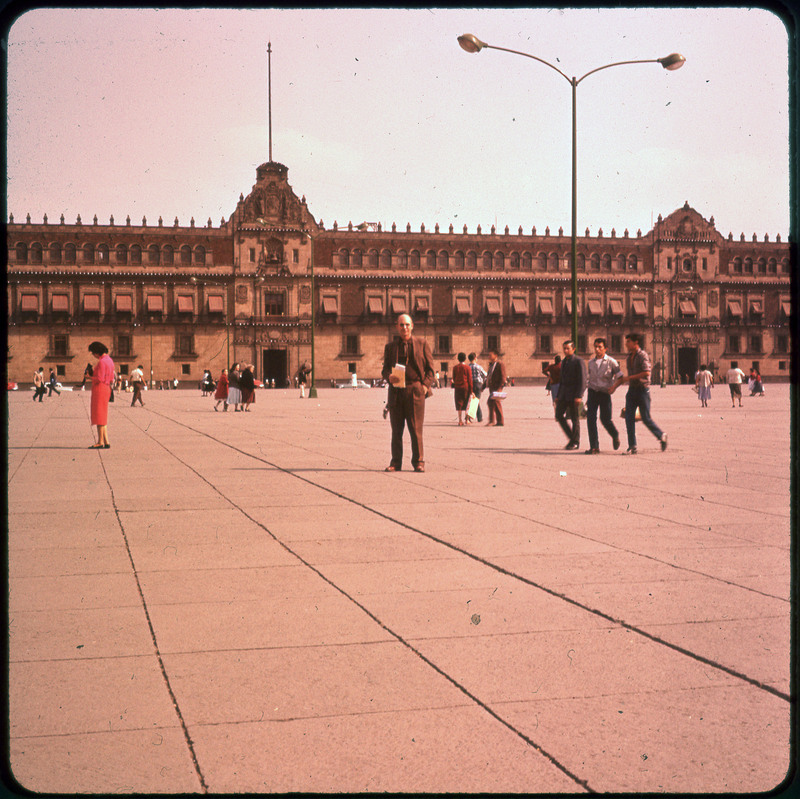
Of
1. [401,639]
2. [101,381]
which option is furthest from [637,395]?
[401,639]

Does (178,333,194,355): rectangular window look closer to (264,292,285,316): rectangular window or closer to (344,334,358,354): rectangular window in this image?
(264,292,285,316): rectangular window

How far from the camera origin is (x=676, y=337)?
82125 mm

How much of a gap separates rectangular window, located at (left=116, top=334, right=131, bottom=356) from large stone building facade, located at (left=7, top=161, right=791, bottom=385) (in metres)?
0.10

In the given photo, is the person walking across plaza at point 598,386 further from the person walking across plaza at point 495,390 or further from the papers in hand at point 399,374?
the person walking across plaza at point 495,390

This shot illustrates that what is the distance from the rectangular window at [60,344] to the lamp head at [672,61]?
7357 cm

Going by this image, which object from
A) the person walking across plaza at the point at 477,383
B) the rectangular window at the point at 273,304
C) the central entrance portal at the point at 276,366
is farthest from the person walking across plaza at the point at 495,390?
the rectangular window at the point at 273,304

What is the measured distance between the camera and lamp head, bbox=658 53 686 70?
2877 mm

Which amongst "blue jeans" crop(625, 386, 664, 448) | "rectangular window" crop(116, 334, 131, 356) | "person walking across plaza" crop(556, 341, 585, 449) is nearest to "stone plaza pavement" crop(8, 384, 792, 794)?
"blue jeans" crop(625, 386, 664, 448)

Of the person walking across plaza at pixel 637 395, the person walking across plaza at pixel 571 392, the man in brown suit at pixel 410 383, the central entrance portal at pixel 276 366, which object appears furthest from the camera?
the central entrance portal at pixel 276 366

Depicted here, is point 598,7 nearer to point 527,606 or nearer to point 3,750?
point 3,750

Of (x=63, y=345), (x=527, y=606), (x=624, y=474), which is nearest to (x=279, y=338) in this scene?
(x=63, y=345)

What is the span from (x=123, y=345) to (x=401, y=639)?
239 feet

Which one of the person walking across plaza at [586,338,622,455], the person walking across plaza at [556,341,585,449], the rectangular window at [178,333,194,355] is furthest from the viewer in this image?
the rectangular window at [178,333,194,355]

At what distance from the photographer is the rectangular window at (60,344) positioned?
72125 millimetres
